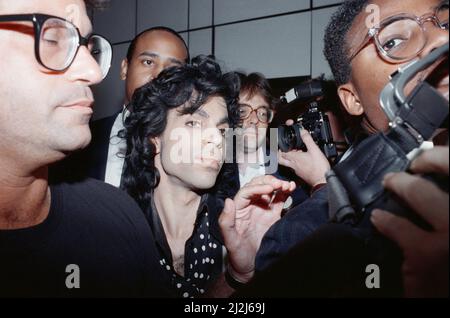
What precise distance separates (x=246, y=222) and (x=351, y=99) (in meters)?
0.63

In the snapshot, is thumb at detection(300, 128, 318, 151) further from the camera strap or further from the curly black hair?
the camera strap

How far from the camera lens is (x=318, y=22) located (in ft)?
9.54

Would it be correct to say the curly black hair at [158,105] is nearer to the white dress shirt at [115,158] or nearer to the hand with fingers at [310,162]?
the white dress shirt at [115,158]

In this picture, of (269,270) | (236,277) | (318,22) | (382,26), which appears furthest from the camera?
(318,22)

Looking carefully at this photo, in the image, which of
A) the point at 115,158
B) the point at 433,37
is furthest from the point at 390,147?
the point at 115,158

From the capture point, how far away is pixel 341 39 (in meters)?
1.41

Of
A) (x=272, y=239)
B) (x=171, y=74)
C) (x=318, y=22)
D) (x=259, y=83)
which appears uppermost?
(x=318, y=22)

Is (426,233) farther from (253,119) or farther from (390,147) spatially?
(253,119)

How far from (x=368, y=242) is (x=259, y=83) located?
7.27 ft


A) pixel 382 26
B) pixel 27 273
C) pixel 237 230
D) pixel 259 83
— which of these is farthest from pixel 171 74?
pixel 27 273

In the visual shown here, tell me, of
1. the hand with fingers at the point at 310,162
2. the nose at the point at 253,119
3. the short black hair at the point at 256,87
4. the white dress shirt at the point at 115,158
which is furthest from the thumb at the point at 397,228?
the short black hair at the point at 256,87

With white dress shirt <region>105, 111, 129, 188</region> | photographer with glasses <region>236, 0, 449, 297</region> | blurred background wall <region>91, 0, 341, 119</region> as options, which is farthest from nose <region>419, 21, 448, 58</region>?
blurred background wall <region>91, 0, 341, 119</region>

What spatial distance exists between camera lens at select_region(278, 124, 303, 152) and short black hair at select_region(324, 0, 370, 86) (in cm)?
48
